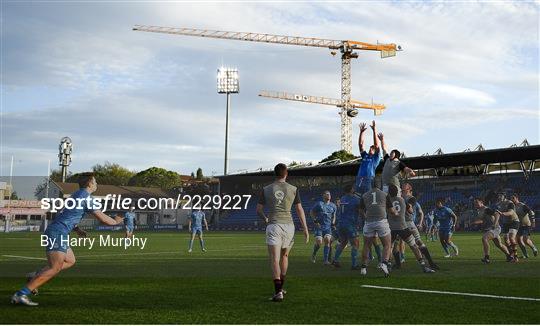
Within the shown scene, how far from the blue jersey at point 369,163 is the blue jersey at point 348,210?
0.73 metres

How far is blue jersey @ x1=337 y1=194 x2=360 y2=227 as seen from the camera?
15.9 metres

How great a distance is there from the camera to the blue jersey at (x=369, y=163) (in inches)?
607

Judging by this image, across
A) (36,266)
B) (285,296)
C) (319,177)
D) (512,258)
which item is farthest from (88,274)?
(319,177)

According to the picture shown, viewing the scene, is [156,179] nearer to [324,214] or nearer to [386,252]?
[324,214]

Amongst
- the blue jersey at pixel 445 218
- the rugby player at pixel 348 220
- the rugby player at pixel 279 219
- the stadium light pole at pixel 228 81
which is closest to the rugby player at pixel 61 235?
the rugby player at pixel 279 219

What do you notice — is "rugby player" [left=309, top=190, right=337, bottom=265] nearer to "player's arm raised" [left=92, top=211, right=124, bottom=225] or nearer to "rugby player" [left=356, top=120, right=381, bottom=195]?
"rugby player" [left=356, top=120, right=381, bottom=195]

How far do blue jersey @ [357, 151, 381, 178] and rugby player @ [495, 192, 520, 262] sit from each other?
4.57 m

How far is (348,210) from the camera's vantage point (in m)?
16.1

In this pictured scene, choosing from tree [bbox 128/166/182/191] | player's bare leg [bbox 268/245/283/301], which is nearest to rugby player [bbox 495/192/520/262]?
player's bare leg [bbox 268/245/283/301]

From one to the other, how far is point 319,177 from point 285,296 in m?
58.5

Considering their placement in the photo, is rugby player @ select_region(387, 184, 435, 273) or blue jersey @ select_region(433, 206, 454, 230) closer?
rugby player @ select_region(387, 184, 435, 273)

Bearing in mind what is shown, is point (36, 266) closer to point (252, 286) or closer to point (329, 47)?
point (252, 286)

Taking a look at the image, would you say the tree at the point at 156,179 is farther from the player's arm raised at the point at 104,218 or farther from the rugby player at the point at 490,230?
the player's arm raised at the point at 104,218

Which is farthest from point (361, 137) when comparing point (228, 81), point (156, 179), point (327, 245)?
point (156, 179)
